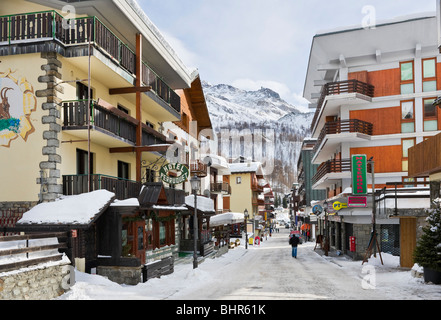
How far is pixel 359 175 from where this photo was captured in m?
26.7

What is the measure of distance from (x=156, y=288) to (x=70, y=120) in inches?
274

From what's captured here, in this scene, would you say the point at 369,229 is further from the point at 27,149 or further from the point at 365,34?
the point at 27,149

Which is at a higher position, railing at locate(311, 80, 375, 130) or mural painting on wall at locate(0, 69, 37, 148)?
railing at locate(311, 80, 375, 130)

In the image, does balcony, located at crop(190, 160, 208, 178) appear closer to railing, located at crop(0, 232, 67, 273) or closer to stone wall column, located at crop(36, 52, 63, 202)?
stone wall column, located at crop(36, 52, 63, 202)

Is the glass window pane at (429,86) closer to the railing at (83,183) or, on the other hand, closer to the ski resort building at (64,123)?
the ski resort building at (64,123)

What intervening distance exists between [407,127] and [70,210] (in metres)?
24.6

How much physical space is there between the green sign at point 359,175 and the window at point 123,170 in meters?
13.9

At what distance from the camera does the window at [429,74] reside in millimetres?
29875

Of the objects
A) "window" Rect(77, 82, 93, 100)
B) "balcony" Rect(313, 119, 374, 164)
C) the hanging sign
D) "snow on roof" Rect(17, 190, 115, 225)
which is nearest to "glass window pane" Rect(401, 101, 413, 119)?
"balcony" Rect(313, 119, 374, 164)

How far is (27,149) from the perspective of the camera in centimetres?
1582

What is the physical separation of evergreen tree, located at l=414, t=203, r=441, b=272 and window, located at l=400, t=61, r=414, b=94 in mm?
17413

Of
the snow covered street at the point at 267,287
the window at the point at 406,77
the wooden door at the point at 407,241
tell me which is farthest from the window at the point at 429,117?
the snow covered street at the point at 267,287

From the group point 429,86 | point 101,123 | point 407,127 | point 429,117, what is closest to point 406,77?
point 429,86

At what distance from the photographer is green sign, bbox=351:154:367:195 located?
87.2 feet
